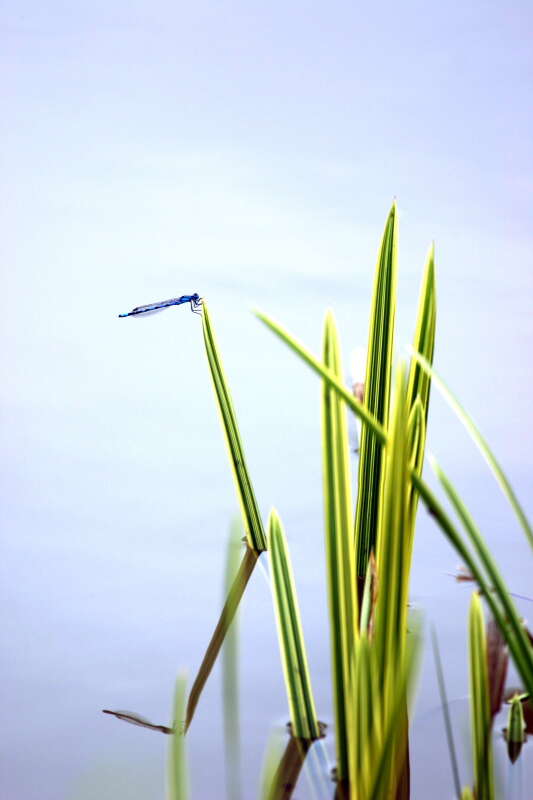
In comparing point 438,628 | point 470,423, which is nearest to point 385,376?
point 438,628

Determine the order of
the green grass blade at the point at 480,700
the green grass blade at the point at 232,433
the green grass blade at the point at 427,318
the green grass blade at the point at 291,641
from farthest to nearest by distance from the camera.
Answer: the green grass blade at the point at 232,433, the green grass blade at the point at 427,318, the green grass blade at the point at 291,641, the green grass blade at the point at 480,700

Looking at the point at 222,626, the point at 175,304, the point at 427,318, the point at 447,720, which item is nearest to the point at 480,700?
the point at 447,720

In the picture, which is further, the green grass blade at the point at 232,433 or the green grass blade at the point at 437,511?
the green grass blade at the point at 232,433

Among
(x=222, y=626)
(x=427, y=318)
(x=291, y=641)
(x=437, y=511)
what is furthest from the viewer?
(x=222, y=626)

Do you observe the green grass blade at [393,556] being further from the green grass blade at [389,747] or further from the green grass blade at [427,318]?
the green grass blade at [427,318]

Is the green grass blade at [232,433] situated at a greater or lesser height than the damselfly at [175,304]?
lesser

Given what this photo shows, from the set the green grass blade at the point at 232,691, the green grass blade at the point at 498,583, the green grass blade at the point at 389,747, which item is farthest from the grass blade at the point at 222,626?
the green grass blade at the point at 498,583

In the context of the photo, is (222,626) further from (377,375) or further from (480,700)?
(480,700)
